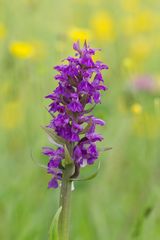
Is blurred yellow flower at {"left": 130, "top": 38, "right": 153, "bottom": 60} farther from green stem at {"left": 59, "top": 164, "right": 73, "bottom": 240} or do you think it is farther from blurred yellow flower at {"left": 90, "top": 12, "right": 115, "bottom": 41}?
green stem at {"left": 59, "top": 164, "right": 73, "bottom": 240}

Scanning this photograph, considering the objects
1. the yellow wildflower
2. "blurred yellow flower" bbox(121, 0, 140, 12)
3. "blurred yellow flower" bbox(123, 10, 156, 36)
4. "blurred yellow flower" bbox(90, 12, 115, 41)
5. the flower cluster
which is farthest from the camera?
"blurred yellow flower" bbox(121, 0, 140, 12)

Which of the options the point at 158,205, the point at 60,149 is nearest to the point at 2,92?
the point at 158,205

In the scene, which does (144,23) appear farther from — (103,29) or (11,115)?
(11,115)

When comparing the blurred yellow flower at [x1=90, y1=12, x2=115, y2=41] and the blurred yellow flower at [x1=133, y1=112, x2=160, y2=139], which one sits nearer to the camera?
the blurred yellow flower at [x1=133, y1=112, x2=160, y2=139]

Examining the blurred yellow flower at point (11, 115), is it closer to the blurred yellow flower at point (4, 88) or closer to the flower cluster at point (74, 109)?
the blurred yellow flower at point (4, 88)

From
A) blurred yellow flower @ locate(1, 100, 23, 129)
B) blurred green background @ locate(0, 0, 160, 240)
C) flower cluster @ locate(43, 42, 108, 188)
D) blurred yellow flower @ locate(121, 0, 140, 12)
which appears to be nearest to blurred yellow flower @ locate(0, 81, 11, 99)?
blurred green background @ locate(0, 0, 160, 240)

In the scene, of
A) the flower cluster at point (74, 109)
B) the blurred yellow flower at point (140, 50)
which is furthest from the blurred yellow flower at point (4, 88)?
the flower cluster at point (74, 109)

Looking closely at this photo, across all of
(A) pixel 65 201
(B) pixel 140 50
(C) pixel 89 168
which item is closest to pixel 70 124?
(A) pixel 65 201

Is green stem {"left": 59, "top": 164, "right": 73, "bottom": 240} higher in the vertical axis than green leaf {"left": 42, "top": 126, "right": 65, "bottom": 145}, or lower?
lower
